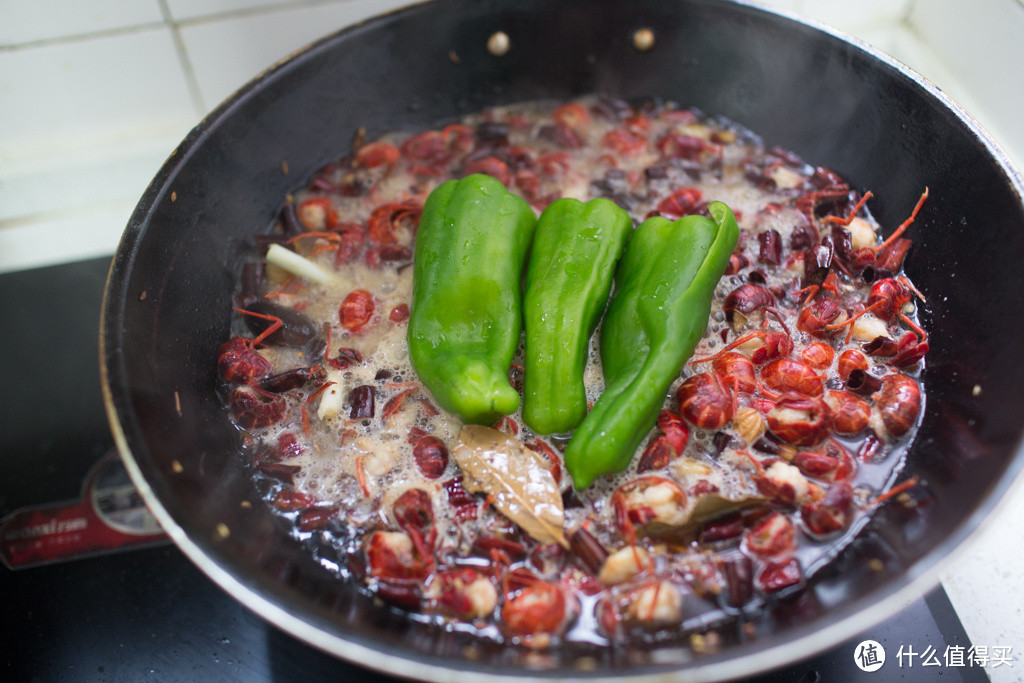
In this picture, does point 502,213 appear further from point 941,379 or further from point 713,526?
point 941,379

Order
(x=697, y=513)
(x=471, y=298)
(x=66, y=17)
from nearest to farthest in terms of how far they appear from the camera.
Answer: (x=697, y=513), (x=471, y=298), (x=66, y=17)

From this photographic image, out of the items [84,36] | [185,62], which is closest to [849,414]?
[185,62]

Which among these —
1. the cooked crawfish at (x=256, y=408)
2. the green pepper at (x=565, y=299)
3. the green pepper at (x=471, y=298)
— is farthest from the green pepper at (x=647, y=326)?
the cooked crawfish at (x=256, y=408)

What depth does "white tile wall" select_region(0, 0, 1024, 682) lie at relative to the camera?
6.88ft

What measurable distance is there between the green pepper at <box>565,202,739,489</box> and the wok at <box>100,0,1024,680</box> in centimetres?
37

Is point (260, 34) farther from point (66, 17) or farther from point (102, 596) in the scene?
point (102, 596)

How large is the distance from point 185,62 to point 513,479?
1823 millimetres

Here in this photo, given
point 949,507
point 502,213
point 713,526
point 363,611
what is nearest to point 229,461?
point 363,611

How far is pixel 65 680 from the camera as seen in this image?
1.46 m

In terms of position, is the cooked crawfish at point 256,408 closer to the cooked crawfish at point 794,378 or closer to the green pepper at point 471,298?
the green pepper at point 471,298

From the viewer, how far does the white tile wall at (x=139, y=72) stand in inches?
82.5

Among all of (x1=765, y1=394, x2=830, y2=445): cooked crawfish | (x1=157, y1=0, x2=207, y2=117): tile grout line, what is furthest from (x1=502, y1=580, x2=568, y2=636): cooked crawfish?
(x1=157, y1=0, x2=207, y2=117): tile grout line

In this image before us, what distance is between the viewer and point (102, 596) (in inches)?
61.8

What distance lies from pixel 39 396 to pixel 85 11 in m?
1.15
